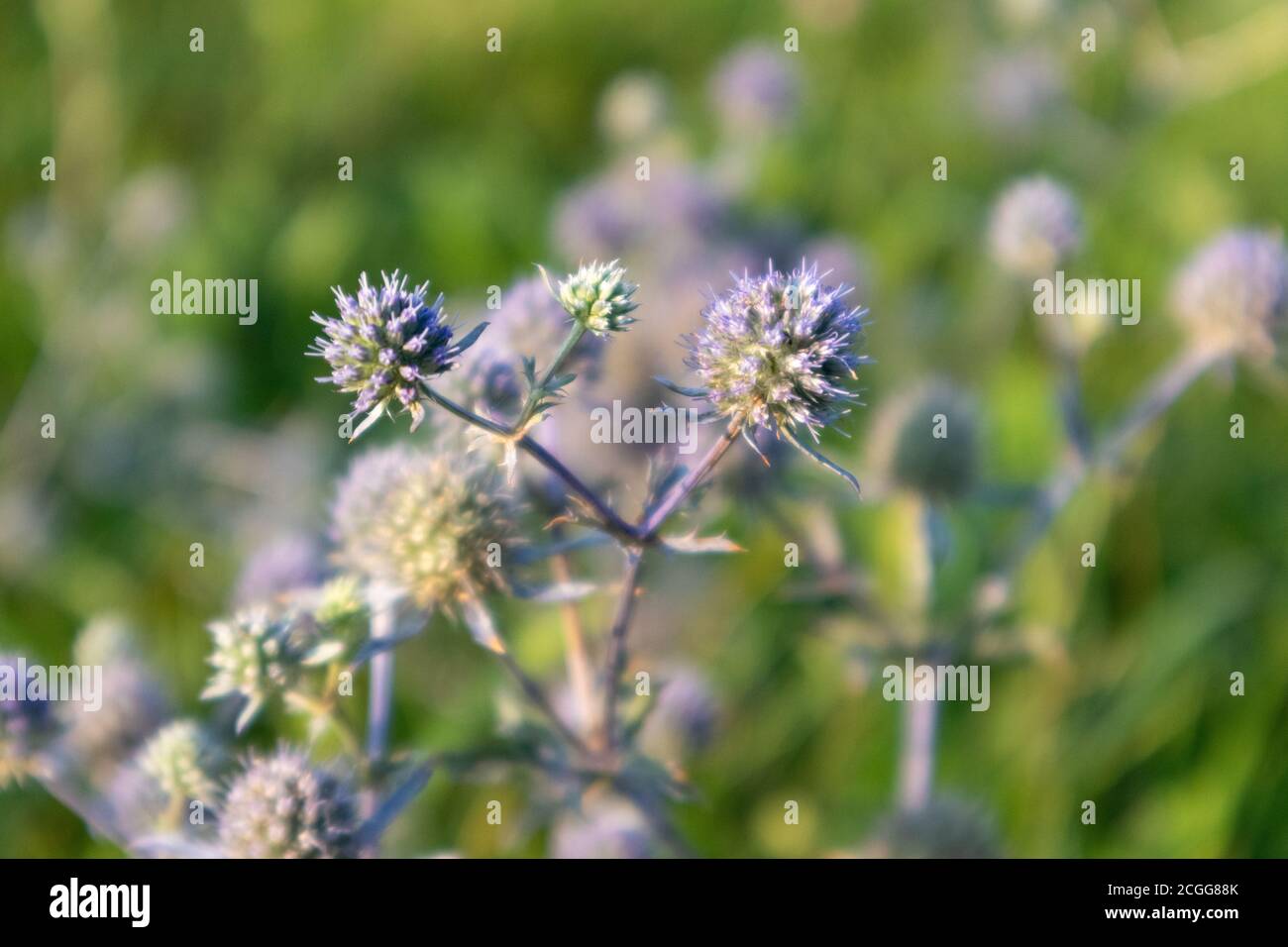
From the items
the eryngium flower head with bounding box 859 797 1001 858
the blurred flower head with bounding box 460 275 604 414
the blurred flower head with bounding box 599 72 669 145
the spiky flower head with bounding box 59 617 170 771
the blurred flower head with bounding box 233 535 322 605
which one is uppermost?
the blurred flower head with bounding box 599 72 669 145

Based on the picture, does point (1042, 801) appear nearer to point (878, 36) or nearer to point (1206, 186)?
point (1206, 186)

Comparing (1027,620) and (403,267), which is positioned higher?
(403,267)

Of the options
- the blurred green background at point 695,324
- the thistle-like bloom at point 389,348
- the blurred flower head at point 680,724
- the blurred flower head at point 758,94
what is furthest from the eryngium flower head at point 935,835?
the blurred flower head at point 758,94

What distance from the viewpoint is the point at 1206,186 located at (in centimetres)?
412

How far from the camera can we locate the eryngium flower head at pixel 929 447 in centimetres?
266

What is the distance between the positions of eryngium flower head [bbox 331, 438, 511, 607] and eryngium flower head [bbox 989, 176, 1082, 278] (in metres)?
1.37

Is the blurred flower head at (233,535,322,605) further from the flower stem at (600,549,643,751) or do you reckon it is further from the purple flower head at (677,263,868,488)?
the purple flower head at (677,263,868,488)

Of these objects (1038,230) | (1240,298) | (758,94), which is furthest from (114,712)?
(758,94)

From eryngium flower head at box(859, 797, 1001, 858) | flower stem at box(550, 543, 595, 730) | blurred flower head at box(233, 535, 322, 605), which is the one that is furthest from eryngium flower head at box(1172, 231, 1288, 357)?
blurred flower head at box(233, 535, 322, 605)

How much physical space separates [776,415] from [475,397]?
0.65 meters

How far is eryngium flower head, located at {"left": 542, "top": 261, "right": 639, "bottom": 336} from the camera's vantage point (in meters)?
1.47

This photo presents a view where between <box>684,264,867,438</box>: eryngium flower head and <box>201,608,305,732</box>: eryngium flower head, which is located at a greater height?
<box>684,264,867,438</box>: eryngium flower head
